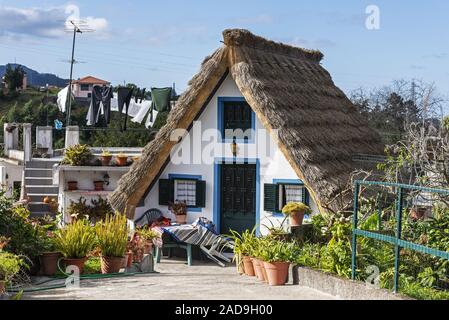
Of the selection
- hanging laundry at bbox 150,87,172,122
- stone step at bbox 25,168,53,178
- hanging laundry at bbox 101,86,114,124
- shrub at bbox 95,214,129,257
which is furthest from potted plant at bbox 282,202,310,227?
hanging laundry at bbox 101,86,114,124

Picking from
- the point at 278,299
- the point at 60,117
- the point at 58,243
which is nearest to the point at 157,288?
the point at 278,299

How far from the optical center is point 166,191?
16.1 metres

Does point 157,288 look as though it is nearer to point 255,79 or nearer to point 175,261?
point 175,261

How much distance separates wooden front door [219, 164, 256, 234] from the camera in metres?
15.5

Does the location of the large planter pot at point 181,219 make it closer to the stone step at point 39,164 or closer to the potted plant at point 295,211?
the potted plant at point 295,211

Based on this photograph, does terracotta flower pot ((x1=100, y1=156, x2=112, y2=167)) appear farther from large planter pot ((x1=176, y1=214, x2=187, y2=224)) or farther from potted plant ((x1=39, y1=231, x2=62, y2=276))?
potted plant ((x1=39, y1=231, x2=62, y2=276))

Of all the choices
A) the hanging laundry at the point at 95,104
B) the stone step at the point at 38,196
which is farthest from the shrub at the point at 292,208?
the hanging laundry at the point at 95,104

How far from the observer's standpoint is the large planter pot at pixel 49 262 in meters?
11.2

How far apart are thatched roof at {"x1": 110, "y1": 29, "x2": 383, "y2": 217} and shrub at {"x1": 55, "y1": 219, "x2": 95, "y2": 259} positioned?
4.05m

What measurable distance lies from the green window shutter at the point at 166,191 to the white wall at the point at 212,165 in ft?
0.39

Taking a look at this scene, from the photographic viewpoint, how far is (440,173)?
9664 millimetres

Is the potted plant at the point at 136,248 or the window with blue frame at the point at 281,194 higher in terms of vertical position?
the window with blue frame at the point at 281,194

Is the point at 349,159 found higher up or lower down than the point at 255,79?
lower down

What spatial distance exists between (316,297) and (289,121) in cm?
605
